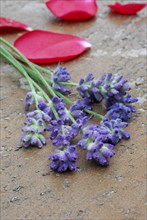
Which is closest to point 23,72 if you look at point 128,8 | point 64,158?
point 64,158

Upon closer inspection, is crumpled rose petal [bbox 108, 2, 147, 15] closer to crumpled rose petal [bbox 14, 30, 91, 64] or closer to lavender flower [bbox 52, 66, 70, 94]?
crumpled rose petal [bbox 14, 30, 91, 64]

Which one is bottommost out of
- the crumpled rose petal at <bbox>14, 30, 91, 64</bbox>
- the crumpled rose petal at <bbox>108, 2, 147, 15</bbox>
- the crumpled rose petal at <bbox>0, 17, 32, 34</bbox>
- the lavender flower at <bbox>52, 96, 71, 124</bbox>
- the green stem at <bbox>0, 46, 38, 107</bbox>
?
the crumpled rose petal at <bbox>108, 2, 147, 15</bbox>

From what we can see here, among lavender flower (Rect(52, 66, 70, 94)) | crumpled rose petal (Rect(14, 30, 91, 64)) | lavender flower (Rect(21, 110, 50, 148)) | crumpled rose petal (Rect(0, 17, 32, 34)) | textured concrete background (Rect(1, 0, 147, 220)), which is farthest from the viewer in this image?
crumpled rose petal (Rect(0, 17, 32, 34))

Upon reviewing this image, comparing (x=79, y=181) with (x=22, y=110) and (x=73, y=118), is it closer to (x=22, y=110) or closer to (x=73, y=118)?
(x=73, y=118)

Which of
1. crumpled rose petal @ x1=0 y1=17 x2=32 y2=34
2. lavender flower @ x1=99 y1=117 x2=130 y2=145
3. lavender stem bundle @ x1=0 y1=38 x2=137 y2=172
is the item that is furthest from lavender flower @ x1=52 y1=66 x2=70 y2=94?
crumpled rose petal @ x1=0 y1=17 x2=32 y2=34

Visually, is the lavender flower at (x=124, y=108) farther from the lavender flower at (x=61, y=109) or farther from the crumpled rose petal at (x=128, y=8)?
the crumpled rose petal at (x=128, y=8)
